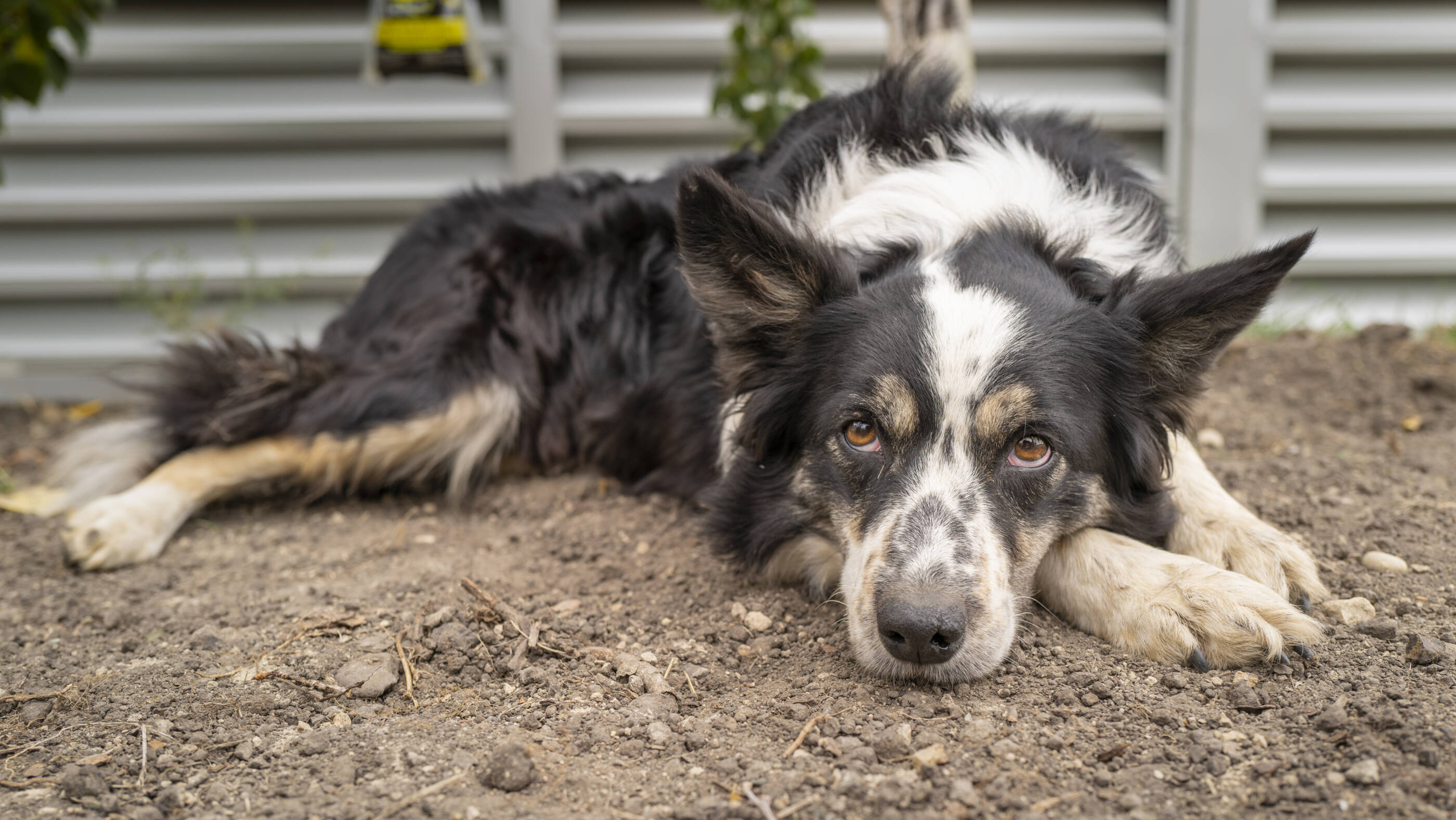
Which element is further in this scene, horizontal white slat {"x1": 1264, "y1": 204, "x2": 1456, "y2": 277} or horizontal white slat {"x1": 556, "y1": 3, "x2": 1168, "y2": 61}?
horizontal white slat {"x1": 1264, "y1": 204, "x2": 1456, "y2": 277}

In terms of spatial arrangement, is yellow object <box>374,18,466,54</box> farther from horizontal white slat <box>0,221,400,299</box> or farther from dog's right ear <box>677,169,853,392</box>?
dog's right ear <box>677,169,853,392</box>

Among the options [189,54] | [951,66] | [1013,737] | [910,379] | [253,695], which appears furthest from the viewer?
[189,54]

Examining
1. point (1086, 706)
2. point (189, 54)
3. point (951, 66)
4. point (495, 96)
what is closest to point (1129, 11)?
point (951, 66)

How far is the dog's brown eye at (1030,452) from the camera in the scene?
2.71 metres

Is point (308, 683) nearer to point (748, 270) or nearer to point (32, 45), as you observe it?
point (748, 270)

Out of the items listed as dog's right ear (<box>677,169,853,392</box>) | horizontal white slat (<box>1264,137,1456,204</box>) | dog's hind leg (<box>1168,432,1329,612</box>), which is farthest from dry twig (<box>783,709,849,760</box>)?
horizontal white slat (<box>1264,137,1456,204</box>)

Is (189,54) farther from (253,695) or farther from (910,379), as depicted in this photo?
(910,379)

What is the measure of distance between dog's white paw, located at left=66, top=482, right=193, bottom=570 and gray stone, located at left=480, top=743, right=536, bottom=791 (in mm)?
2224

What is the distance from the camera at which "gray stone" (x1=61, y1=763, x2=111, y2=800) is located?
2.10 meters

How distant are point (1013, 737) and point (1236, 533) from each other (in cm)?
116

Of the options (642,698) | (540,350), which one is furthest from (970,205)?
(540,350)

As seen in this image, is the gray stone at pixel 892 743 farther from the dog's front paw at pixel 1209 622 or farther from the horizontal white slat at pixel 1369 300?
the horizontal white slat at pixel 1369 300

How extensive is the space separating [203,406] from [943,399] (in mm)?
3160

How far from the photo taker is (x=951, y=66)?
12.8 ft
